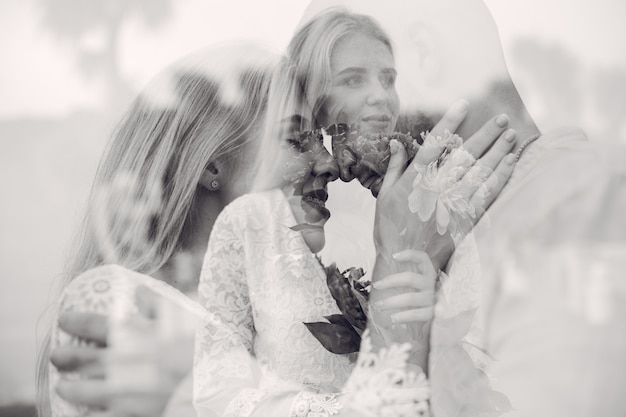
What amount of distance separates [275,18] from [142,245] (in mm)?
570

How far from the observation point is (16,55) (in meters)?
1.53

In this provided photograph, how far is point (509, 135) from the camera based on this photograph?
56.2 inches

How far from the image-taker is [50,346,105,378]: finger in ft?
4.49

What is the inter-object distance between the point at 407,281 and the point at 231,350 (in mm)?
365

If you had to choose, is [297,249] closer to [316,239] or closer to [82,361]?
[316,239]

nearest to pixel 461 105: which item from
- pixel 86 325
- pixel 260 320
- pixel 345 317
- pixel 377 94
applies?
pixel 377 94

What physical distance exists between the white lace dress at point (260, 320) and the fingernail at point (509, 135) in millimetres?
471

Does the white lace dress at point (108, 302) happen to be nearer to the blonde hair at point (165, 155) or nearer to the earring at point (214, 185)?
the blonde hair at point (165, 155)

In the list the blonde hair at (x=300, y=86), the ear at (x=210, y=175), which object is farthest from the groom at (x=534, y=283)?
the ear at (x=210, y=175)

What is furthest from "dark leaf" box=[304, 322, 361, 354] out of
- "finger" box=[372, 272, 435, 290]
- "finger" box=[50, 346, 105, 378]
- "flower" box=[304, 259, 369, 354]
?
"finger" box=[50, 346, 105, 378]

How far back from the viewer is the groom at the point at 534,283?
123 cm

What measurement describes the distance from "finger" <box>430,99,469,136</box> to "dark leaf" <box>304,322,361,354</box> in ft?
1.43

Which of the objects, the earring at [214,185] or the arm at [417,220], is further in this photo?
the earring at [214,185]

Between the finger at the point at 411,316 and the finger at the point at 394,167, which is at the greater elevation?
the finger at the point at 394,167
